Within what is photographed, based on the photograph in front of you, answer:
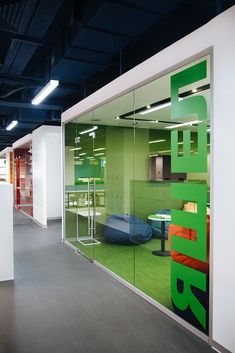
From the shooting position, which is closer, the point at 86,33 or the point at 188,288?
the point at 188,288

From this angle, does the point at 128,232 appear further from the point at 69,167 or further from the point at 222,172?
Answer: the point at 222,172

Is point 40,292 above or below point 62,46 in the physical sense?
below

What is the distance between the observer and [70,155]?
6.88 metres

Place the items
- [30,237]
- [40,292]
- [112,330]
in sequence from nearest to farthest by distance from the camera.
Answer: [112,330] < [40,292] < [30,237]

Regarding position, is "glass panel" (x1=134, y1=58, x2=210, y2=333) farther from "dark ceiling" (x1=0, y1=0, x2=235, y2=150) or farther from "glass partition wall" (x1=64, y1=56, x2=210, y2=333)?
"dark ceiling" (x1=0, y1=0, x2=235, y2=150)

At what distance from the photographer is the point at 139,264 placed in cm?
493

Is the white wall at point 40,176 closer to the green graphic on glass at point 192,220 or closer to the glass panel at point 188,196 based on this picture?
the glass panel at point 188,196

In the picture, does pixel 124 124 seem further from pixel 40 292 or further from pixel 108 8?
pixel 40 292

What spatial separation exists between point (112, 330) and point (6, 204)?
244 cm

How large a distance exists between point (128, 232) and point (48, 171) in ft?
13.7

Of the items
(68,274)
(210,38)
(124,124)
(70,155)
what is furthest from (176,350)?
(124,124)

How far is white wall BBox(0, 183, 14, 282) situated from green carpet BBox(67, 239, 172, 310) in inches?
63.9

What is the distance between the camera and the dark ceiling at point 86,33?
129 inches

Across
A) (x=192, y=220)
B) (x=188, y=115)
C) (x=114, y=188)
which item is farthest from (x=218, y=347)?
(x=114, y=188)
